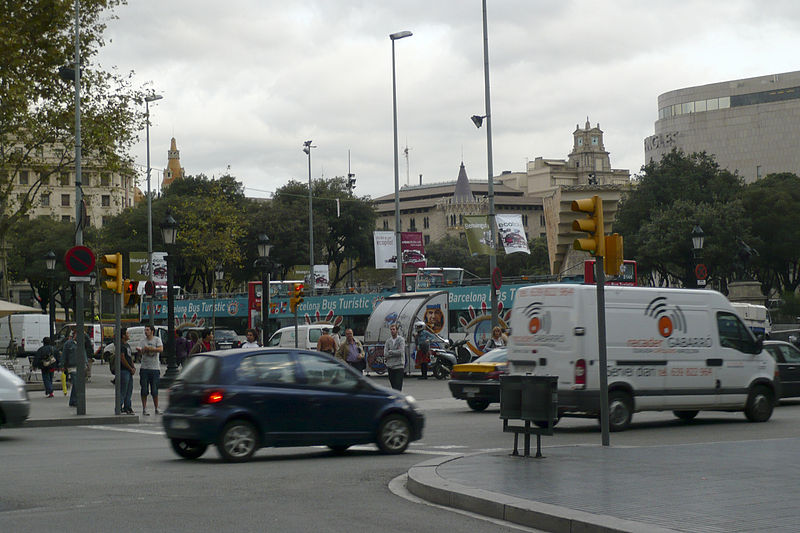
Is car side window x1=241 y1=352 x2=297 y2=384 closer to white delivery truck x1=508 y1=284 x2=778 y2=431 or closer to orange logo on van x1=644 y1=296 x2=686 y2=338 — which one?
white delivery truck x1=508 y1=284 x2=778 y2=431

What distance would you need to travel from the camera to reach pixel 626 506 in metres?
8.77

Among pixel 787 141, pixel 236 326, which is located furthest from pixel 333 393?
pixel 787 141

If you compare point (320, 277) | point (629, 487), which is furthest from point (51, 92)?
point (320, 277)

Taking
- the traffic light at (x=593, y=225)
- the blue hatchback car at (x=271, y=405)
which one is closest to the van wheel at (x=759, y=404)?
the traffic light at (x=593, y=225)

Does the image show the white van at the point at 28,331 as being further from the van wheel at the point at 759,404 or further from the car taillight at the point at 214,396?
the car taillight at the point at 214,396

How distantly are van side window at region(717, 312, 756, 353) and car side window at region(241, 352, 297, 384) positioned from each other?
8426 millimetres

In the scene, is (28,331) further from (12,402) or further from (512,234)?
(12,402)

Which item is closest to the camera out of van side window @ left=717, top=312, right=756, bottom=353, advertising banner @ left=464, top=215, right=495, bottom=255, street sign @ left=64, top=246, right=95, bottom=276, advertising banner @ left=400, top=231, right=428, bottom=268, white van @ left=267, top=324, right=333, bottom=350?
van side window @ left=717, top=312, right=756, bottom=353

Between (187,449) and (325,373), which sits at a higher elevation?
(325,373)

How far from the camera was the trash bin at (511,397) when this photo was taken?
12.6 metres

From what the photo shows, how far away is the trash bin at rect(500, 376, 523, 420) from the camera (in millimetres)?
12625

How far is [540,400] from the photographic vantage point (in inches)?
485

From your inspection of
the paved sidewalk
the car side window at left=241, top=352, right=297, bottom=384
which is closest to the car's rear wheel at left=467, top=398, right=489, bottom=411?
the paved sidewalk

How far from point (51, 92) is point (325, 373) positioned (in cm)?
2278
